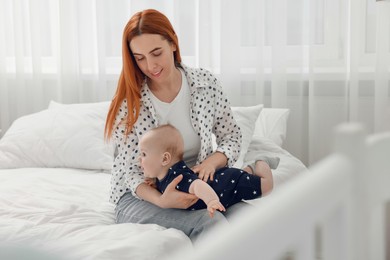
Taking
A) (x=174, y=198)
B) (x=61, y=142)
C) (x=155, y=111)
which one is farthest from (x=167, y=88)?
(x=61, y=142)

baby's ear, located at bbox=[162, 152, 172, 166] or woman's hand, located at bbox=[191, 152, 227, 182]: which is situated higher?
baby's ear, located at bbox=[162, 152, 172, 166]

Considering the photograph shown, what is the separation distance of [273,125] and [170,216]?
978 mm

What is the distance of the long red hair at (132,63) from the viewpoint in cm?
166

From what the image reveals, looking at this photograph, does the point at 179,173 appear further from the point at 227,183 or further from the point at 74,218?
the point at 74,218

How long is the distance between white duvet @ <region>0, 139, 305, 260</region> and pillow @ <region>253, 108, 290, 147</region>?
0.10 metres

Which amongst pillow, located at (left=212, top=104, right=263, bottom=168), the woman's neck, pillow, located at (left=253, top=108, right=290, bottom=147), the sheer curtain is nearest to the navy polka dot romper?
the woman's neck

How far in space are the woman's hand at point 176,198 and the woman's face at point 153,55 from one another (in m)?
0.32

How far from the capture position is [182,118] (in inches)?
67.9

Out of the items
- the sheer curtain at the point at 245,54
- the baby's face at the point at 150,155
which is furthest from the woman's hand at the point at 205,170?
the sheer curtain at the point at 245,54

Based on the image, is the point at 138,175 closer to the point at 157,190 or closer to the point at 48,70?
the point at 157,190

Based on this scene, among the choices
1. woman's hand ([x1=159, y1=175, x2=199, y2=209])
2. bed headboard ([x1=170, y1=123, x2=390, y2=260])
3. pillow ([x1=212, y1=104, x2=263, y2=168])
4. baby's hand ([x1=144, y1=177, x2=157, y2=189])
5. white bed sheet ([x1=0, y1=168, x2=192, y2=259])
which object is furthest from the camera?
pillow ([x1=212, y1=104, x2=263, y2=168])

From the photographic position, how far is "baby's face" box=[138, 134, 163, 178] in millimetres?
1543

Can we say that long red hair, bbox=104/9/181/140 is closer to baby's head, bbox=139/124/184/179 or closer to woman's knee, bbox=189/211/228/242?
baby's head, bbox=139/124/184/179

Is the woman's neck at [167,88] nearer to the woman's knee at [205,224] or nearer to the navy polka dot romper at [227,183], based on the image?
the navy polka dot romper at [227,183]
